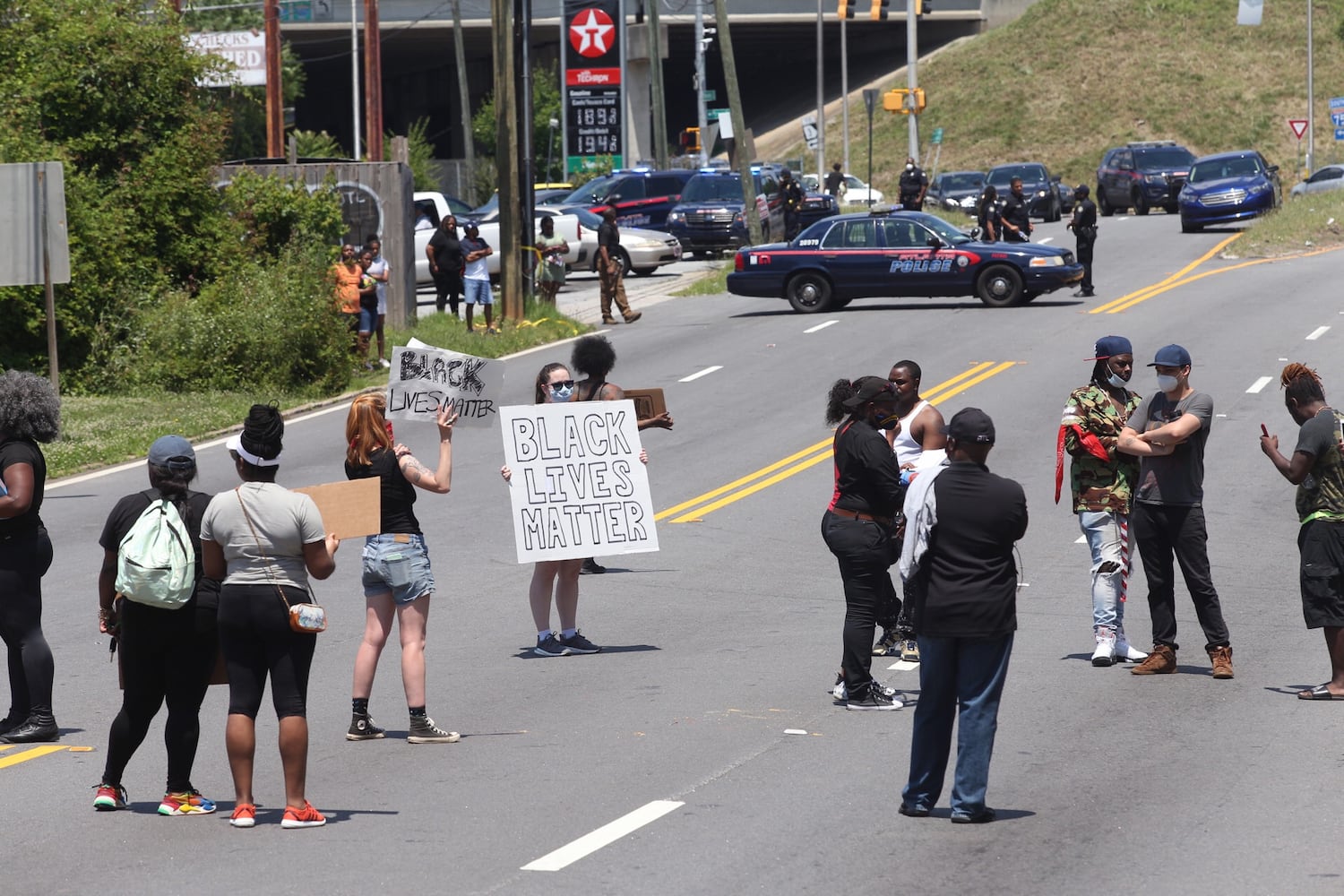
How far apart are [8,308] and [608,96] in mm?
34432

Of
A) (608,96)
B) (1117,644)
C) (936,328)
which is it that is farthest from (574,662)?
(608,96)

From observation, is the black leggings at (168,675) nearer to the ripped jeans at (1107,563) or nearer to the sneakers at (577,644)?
the sneakers at (577,644)

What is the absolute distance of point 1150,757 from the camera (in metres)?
8.65

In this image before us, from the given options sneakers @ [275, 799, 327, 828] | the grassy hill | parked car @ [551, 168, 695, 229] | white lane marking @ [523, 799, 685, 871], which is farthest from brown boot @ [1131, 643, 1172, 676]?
the grassy hill

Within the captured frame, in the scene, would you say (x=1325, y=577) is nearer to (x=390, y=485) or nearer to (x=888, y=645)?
(x=888, y=645)

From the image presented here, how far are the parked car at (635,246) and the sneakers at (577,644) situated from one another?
26300 millimetres

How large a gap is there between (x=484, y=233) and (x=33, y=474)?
27.9 m

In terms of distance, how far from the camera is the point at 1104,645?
10820 mm

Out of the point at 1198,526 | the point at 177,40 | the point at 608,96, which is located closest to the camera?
the point at 1198,526

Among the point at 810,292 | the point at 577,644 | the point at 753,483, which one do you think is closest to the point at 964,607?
the point at 577,644

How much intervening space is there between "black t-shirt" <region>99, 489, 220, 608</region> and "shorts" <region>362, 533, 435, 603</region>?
1.33 meters

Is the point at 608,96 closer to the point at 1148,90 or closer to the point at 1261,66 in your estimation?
the point at 1148,90

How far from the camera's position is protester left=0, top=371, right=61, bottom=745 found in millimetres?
8859

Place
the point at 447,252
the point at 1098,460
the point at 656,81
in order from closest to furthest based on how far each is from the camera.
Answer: the point at 1098,460 < the point at 447,252 < the point at 656,81
